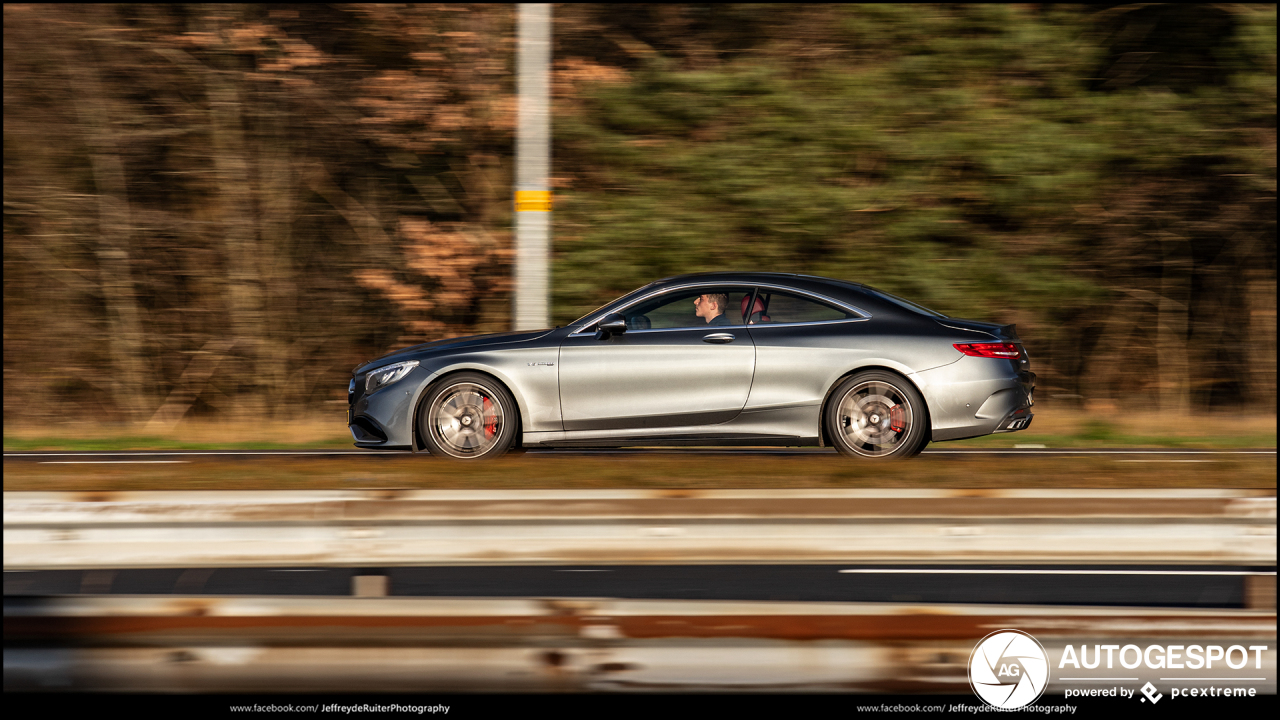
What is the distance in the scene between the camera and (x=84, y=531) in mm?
4734

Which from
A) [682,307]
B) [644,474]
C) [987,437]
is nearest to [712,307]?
[682,307]

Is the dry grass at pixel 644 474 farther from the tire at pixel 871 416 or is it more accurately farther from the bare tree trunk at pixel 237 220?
the bare tree trunk at pixel 237 220

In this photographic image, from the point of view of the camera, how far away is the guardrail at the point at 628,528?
4.66 meters

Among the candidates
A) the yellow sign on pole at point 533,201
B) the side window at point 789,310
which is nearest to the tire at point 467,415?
the side window at point 789,310

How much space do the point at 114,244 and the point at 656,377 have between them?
33.8 feet

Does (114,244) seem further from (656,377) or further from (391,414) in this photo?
(656,377)

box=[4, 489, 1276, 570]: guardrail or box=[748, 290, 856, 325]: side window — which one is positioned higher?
box=[748, 290, 856, 325]: side window

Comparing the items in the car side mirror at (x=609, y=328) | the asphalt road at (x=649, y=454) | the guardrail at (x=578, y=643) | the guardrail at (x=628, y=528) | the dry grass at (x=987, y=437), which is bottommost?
the guardrail at (x=578, y=643)

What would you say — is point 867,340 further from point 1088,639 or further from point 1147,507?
point 1088,639

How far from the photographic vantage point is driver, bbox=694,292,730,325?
8422 mm

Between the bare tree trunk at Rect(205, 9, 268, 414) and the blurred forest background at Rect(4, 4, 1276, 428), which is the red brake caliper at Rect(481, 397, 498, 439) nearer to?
the blurred forest background at Rect(4, 4, 1276, 428)

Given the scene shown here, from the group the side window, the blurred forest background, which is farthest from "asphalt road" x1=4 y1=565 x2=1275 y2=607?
the blurred forest background

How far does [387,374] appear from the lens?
8484 mm

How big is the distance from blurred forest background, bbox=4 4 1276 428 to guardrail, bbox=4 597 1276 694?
10160 millimetres
